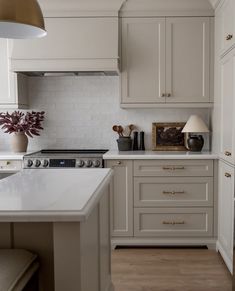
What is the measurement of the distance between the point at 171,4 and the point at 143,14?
30 centimetres

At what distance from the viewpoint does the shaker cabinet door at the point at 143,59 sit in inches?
152

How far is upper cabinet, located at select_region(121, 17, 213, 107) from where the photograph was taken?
3834 mm

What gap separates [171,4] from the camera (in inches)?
150

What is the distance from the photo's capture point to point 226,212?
3262 millimetres

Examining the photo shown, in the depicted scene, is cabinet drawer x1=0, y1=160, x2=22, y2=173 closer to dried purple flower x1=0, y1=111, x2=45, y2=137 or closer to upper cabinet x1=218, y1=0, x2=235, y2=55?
dried purple flower x1=0, y1=111, x2=45, y2=137

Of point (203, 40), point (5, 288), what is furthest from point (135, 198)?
point (5, 288)

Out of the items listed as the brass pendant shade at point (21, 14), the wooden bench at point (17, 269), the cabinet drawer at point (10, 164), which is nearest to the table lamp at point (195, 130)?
the cabinet drawer at point (10, 164)

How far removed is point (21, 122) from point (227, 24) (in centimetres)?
239

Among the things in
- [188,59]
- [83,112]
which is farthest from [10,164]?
[188,59]

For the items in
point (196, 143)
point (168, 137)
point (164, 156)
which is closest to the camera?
point (164, 156)

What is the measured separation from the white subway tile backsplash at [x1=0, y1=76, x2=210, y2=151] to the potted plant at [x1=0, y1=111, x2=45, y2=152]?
190mm

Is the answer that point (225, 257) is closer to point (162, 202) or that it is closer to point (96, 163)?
point (162, 202)

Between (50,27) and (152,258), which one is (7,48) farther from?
(152,258)

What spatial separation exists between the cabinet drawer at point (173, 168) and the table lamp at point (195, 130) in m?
0.35
